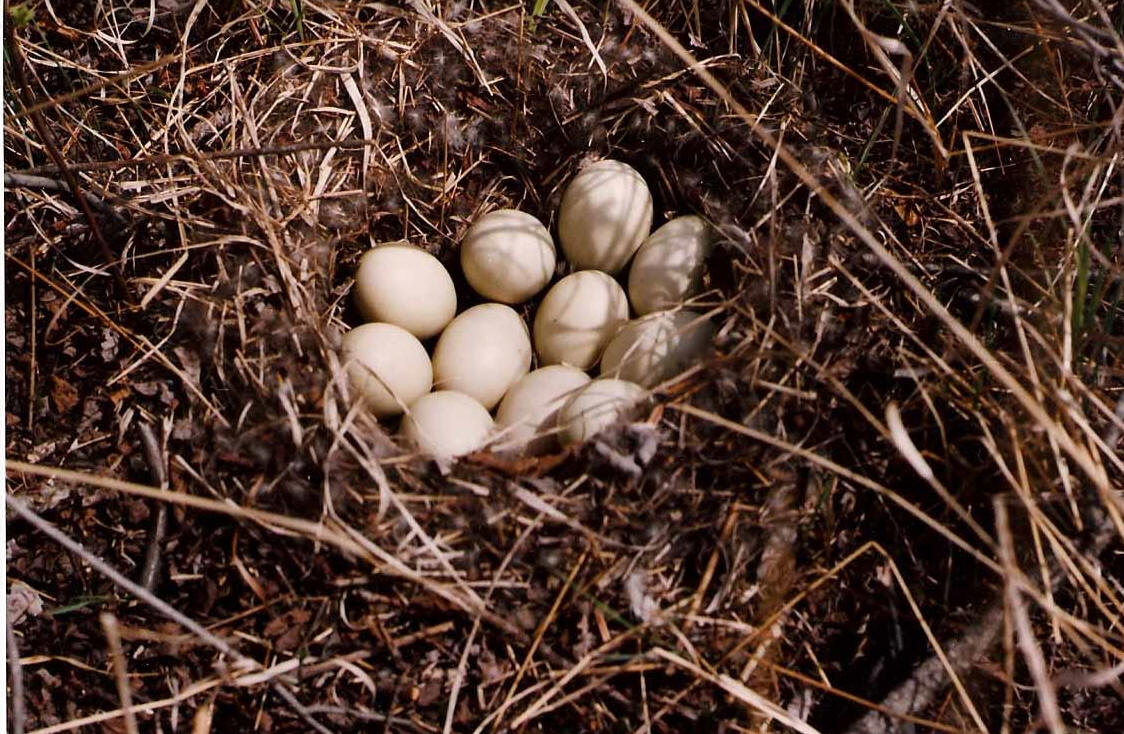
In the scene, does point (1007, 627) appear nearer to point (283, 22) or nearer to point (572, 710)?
point (572, 710)

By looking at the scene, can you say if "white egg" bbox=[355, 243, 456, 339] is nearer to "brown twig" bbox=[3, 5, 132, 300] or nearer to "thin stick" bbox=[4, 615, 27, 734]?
"brown twig" bbox=[3, 5, 132, 300]

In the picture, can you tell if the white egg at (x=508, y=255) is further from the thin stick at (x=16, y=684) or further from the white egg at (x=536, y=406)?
the thin stick at (x=16, y=684)

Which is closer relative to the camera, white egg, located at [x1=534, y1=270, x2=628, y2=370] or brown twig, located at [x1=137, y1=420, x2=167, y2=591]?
brown twig, located at [x1=137, y1=420, x2=167, y2=591]

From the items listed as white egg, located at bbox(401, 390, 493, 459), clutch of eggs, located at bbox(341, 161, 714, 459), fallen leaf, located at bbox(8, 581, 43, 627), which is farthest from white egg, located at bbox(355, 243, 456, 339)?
fallen leaf, located at bbox(8, 581, 43, 627)

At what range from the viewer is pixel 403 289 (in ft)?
5.42

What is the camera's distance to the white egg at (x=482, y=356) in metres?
1.64

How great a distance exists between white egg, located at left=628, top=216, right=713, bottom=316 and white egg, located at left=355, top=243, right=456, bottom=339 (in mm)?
354

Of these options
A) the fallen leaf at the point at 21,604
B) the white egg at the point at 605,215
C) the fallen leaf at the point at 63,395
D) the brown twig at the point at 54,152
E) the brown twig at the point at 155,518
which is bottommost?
the fallen leaf at the point at 21,604

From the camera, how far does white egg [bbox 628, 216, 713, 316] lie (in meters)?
1.65

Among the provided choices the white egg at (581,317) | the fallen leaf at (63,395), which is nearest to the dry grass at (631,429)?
the fallen leaf at (63,395)

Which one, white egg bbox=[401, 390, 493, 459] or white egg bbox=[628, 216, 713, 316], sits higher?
white egg bbox=[628, 216, 713, 316]

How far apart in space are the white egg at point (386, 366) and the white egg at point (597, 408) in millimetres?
264

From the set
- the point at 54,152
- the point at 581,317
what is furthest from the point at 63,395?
the point at 581,317

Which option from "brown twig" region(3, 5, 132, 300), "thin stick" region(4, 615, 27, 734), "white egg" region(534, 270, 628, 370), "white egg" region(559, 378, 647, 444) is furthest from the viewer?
"white egg" region(534, 270, 628, 370)
